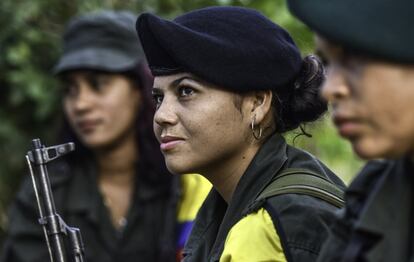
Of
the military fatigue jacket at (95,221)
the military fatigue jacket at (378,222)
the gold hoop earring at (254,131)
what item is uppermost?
the gold hoop earring at (254,131)

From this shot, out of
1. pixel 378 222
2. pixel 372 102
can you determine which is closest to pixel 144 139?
pixel 378 222

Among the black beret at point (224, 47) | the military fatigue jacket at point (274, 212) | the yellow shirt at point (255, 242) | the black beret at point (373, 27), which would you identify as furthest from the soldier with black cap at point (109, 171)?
the black beret at point (373, 27)

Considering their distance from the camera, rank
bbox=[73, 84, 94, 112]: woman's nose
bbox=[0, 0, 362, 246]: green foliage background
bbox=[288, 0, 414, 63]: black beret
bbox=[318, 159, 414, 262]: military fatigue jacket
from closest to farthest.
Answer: bbox=[288, 0, 414, 63]: black beret < bbox=[318, 159, 414, 262]: military fatigue jacket < bbox=[73, 84, 94, 112]: woman's nose < bbox=[0, 0, 362, 246]: green foliage background

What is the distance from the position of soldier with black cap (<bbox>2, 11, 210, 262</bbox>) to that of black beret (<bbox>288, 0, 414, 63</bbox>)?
10.0 ft

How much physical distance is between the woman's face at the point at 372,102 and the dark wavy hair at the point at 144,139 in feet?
10.8

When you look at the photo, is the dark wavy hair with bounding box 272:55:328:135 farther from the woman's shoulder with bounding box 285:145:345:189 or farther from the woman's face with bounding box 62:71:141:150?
the woman's face with bounding box 62:71:141:150

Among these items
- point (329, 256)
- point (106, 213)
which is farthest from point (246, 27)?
point (106, 213)

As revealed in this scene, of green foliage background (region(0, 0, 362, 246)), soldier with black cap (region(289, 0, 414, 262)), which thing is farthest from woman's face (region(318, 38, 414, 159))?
green foliage background (region(0, 0, 362, 246))

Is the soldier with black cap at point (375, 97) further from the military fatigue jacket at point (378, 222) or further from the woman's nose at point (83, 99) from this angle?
the woman's nose at point (83, 99)

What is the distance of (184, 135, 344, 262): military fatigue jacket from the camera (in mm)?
3012

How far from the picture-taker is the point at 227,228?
3293 millimetres

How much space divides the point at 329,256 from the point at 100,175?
3.30 m

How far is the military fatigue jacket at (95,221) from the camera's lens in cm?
548

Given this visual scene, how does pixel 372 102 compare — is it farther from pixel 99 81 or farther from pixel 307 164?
pixel 99 81
